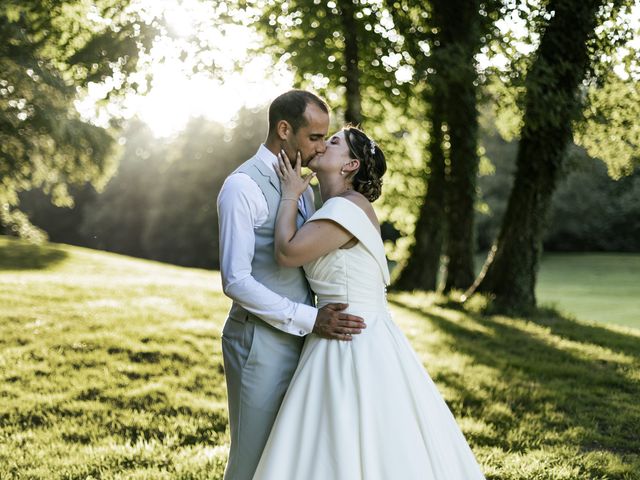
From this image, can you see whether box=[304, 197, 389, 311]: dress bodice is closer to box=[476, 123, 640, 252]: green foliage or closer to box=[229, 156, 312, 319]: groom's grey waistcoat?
box=[229, 156, 312, 319]: groom's grey waistcoat

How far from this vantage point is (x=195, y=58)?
11047mm

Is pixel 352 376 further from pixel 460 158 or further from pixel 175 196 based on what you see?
pixel 175 196

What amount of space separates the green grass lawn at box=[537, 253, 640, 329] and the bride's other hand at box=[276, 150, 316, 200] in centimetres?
1149

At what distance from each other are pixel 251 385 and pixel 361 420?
0.58 m

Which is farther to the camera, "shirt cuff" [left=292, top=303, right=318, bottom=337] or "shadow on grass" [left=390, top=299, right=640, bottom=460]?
"shadow on grass" [left=390, top=299, right=640, bottom=460]

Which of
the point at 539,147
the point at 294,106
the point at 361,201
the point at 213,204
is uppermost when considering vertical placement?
the point at 213,204

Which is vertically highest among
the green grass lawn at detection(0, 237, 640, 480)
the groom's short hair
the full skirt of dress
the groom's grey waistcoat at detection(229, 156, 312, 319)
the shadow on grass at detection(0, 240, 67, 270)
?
the groom's short hair

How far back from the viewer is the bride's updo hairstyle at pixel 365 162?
3678 mm

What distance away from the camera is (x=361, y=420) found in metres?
3.28

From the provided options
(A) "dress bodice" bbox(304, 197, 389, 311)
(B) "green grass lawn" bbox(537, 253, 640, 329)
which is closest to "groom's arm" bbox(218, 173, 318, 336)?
(A) "dress bodice" bbox(304, 197, 389, 311)

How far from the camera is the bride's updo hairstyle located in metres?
3.68

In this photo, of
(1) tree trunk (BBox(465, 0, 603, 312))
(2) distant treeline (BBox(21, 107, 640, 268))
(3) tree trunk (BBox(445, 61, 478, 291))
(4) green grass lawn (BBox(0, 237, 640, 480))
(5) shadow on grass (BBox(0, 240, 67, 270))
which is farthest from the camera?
(2) distant treeline (BBox(21, 107, 640, 268))

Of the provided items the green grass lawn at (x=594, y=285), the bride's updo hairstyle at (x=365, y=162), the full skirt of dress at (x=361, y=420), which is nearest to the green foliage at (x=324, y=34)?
the green grass lawn at (x=594, y=285)

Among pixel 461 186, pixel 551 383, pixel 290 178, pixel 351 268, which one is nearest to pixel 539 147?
pixel 461 186
